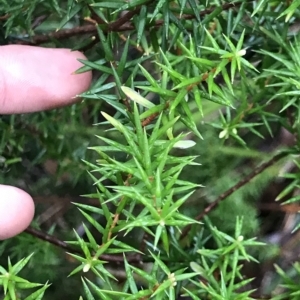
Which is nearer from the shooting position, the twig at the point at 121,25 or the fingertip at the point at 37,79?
the twig at the point at 121,25

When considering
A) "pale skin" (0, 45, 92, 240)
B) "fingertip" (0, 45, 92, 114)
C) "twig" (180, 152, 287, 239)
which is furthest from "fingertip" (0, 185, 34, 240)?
"twig" (180, 152, 287, 239)

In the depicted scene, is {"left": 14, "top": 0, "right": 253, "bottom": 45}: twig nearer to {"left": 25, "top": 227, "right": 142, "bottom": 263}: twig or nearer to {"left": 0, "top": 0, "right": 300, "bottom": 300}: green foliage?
{"left": 0, "top": 0, "right": 300, "bottom": 300}: green foliage

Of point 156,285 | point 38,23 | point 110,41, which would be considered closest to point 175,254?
point 156,285

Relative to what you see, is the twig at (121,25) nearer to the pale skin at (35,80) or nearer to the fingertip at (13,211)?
the pale skin at (35,80)

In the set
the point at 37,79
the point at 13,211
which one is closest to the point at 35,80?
the point at 37,79

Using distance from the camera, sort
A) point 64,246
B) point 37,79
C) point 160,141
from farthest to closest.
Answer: point 37,79 → point 64,246 → point 160,141

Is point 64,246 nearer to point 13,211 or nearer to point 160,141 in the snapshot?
point 13,211

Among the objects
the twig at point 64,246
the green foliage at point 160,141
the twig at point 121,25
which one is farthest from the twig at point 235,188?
the twig at point 121,25
